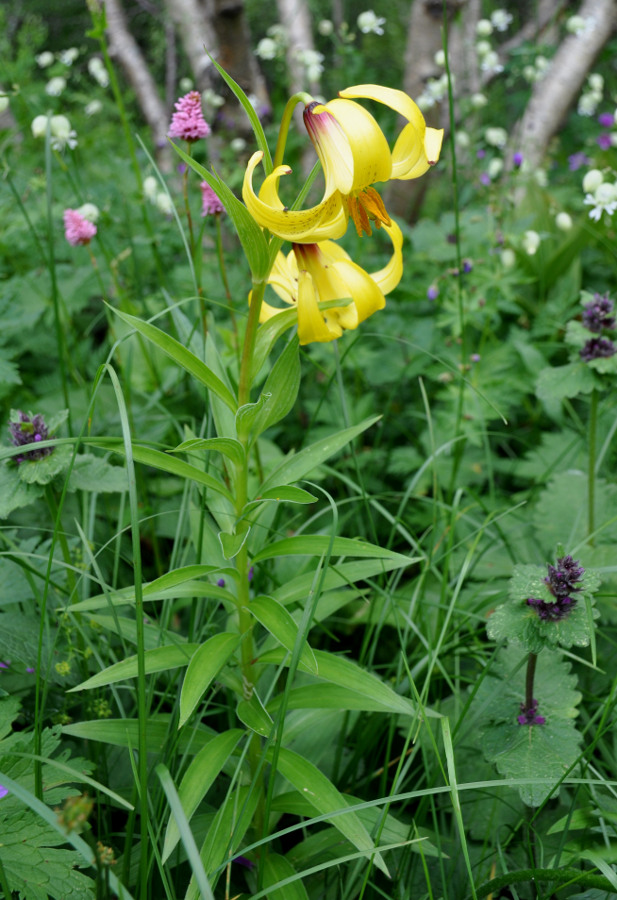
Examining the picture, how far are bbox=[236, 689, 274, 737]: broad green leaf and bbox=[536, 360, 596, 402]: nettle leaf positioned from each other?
0.81 metres

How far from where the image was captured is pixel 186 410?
1821mm

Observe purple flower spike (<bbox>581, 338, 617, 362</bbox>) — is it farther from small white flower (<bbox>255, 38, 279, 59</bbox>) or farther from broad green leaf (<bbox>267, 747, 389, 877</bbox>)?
small white flower (<bbox>255, 38, 279, 59</bbox>)

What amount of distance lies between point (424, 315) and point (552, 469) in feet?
2.94

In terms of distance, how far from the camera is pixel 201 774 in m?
0.88

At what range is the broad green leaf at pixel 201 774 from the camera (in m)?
0.81

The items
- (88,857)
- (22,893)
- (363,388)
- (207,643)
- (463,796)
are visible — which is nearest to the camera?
(88,857)

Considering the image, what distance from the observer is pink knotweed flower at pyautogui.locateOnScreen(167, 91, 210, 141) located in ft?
4.03

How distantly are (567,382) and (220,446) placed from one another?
0.79 metres

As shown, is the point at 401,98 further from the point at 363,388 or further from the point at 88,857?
the point at 363,388

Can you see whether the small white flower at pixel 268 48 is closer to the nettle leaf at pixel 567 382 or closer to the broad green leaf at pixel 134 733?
the nettle leaf at pixel 567 382

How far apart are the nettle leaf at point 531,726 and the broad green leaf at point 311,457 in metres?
0.43

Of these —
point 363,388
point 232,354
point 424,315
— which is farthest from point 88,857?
point 424,315

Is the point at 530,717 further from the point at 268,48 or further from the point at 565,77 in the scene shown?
the point at 565,77

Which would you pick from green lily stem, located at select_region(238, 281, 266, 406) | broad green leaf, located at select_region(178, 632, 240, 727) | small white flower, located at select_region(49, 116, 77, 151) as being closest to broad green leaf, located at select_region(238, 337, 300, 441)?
green lily stem, located at select_region(238, 281, 266, 406)
